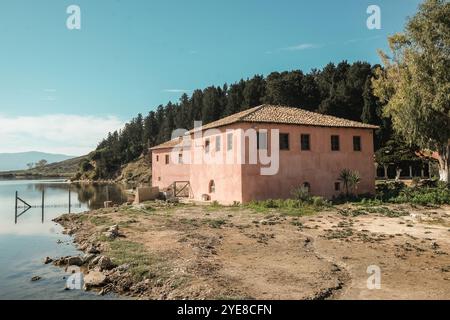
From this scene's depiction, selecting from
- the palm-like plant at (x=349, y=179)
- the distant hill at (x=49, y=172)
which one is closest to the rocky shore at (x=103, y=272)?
the palm-like plant at (x=349, y=179)

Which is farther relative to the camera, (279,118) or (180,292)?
(279,118)

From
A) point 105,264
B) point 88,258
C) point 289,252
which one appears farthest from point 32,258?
point 289,252

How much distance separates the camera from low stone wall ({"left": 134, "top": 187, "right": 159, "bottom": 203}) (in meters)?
32.2

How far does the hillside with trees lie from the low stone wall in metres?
25.2

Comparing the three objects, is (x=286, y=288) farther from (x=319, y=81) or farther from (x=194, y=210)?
(x=319, y=81)

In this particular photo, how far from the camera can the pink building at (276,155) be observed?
79.9 ft

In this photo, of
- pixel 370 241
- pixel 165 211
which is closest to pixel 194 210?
pixel 165 211

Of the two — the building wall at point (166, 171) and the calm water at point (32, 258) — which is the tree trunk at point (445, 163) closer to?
the building wall at point (166, 171)

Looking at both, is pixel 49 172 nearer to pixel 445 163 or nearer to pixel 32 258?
pixel 445 163

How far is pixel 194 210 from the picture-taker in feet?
78.2

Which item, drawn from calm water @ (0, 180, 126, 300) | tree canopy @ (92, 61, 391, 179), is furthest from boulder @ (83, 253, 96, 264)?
tree canopy @ (92, 61, 391, 179)

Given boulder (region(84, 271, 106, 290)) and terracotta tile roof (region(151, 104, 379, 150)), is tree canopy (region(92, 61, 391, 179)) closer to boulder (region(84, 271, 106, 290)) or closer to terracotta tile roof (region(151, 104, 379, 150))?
terracotta tile roof (region(151, 104, 379, 150))

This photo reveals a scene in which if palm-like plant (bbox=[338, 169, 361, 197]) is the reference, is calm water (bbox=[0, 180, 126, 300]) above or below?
below
